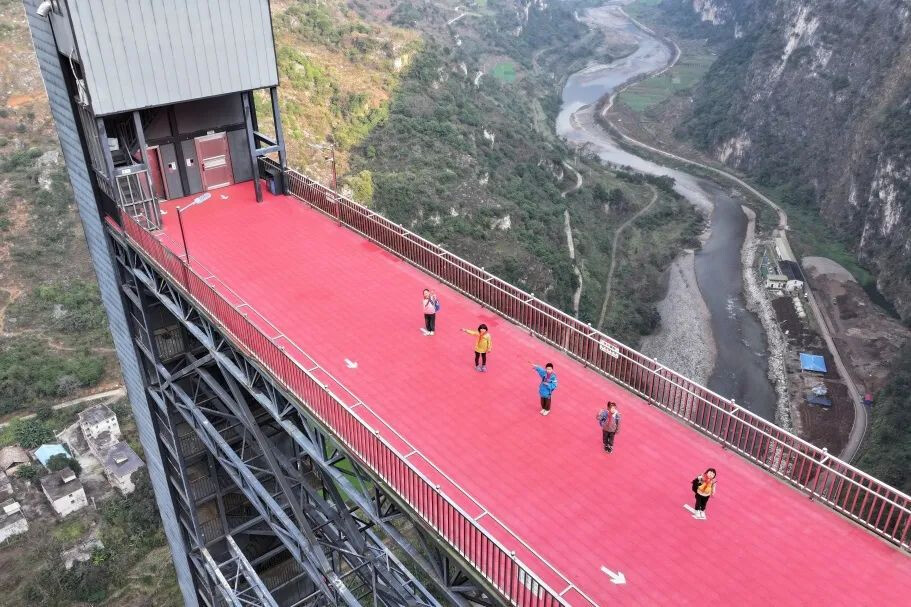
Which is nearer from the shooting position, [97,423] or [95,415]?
[97,423]

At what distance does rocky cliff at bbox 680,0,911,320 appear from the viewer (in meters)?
75.9

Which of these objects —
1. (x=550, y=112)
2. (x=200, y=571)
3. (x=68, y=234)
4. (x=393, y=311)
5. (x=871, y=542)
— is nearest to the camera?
(x=871, y=542)

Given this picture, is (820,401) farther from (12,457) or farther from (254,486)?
(12,457)

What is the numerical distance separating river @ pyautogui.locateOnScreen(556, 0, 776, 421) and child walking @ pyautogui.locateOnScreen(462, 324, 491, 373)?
4405 centimetres

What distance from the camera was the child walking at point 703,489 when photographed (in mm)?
9695

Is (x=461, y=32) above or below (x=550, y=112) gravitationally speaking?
above

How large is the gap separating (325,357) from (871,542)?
31.8 ft

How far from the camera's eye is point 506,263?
57.1m

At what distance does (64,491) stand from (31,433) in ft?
23.7

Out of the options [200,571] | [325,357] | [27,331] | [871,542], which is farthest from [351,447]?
[27,331]

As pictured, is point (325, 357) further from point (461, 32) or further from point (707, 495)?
point (461, 32)

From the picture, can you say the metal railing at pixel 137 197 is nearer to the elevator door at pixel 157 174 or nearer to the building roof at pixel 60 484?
the elevator door at pixel 157 174

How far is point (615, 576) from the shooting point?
892 centimetres

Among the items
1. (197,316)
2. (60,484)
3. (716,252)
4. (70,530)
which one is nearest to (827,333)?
(716,252)
